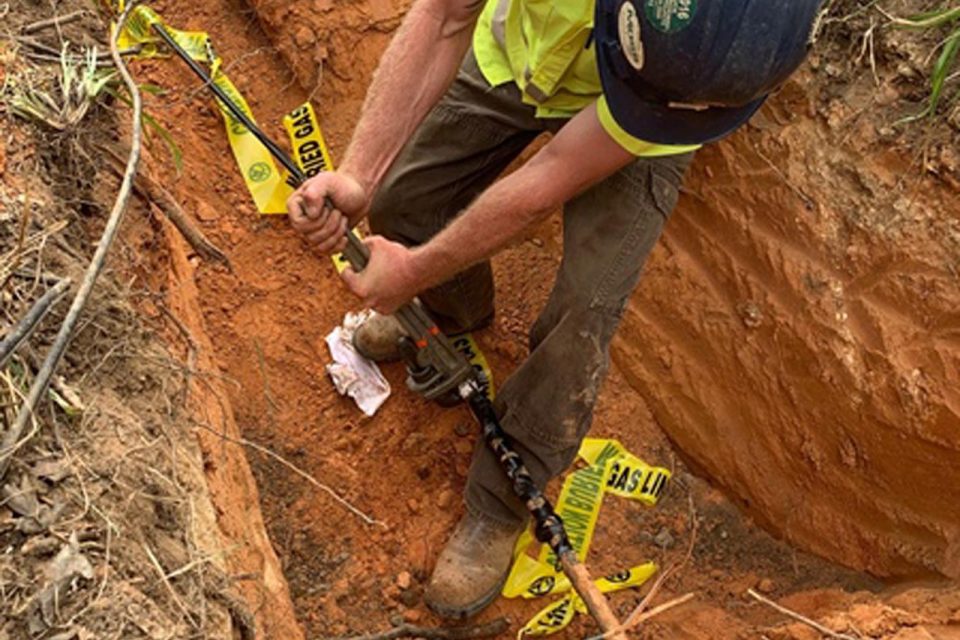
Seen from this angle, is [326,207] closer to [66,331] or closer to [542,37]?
[542,37]

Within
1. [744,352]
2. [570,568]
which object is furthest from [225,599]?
[744,352]

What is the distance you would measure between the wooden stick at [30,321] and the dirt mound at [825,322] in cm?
189

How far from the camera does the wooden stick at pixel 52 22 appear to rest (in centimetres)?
232

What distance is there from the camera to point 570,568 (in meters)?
2.35

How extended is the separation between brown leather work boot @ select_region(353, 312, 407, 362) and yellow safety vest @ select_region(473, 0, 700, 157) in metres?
0.82

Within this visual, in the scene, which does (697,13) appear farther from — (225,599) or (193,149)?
(193,149)

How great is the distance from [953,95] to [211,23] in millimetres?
2386

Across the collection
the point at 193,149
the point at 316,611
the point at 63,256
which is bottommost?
the point at 316,611

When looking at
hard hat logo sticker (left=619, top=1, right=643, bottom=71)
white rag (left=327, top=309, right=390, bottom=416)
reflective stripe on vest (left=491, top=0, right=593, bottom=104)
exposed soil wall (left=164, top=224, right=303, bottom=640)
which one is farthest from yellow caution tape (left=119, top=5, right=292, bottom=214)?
hard hat logo sticker (left=619, top=1, right=643, bottom=71)

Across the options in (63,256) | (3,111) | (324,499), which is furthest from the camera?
(324,499)

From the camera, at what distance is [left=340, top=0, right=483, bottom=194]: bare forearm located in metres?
2.36

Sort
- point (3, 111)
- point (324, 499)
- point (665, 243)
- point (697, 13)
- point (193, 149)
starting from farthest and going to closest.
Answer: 1. point (193, 149)
2. point (665, 243)
3. point (324, 499)
4. point (3, 111)
5. point (697, 13)

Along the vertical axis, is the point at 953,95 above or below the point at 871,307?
above

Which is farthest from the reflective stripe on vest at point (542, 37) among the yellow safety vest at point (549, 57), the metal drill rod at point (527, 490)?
the metal drill rod at point (527, 490)
